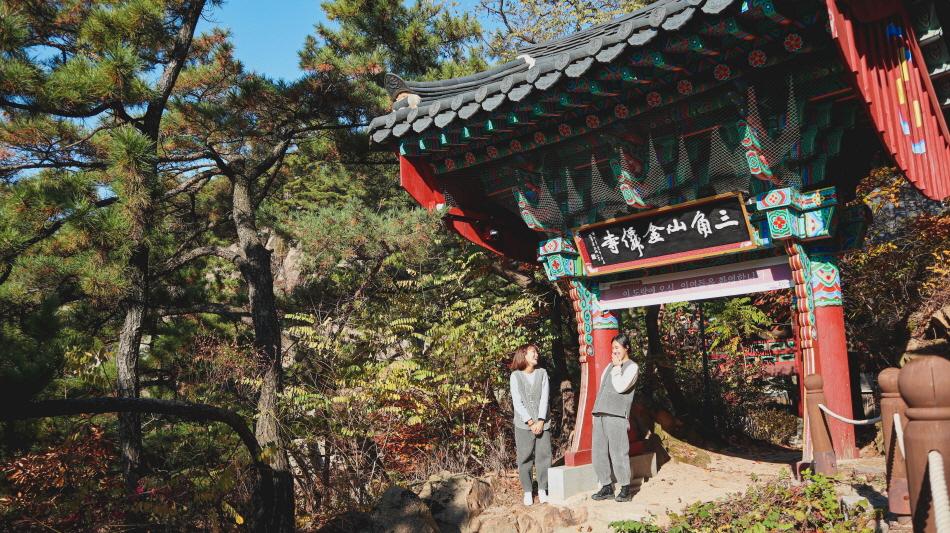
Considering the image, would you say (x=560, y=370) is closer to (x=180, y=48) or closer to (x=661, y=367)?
(x=661, y=367)

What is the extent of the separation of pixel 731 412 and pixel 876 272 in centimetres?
291

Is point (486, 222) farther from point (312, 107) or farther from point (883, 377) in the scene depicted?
point (883, 377)

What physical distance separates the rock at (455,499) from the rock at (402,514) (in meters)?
0.38

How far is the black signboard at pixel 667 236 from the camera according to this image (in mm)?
5617

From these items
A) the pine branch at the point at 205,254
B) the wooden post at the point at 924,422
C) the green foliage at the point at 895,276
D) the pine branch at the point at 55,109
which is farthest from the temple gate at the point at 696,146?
the wooden post at the point at 924,422

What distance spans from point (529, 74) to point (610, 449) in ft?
10.8

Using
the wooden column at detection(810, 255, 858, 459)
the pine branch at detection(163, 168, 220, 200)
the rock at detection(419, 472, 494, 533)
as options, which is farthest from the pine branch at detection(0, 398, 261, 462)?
the pine branch at detection(163, 168, 220, 200)

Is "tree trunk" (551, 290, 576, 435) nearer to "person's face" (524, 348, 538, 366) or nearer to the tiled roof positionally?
"person's face" (524, 348, 538, 366)

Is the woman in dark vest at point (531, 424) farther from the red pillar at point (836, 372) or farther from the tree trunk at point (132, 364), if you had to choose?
the tree trunk at point (132, 364)

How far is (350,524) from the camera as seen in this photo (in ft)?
16.5

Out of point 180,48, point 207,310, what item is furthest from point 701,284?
point 207,310

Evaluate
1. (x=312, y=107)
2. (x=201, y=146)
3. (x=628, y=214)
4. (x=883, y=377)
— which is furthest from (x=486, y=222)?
(x=883, y=377)

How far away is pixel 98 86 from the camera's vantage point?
473cm

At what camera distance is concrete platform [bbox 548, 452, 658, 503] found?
5.80 metres
